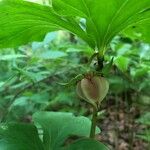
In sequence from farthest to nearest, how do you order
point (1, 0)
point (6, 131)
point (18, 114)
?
point (18, 114) → point (6, 131) → point (1, 0)

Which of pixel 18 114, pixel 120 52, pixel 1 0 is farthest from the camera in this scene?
pixel 18 114

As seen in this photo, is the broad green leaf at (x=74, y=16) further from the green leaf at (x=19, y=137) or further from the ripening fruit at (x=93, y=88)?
the green leaf at (x=19, y=137)

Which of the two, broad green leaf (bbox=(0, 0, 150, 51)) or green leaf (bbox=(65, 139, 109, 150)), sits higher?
broad green leaf (bbox=(0, 0, 150, 51))

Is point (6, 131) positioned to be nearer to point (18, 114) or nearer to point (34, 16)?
point (34, 16)

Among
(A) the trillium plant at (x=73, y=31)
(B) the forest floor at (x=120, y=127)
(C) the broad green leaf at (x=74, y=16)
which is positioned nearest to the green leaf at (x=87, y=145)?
(A) the trillium plant at (x=73, y=31)

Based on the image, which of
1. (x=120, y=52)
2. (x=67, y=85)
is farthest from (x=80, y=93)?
(x=120, y=52)

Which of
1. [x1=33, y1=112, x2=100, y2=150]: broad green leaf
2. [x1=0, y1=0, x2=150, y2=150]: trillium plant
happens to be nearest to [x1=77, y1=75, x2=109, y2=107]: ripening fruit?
[x1=0, y1=0, x2=150, y2=150]: trillium plant

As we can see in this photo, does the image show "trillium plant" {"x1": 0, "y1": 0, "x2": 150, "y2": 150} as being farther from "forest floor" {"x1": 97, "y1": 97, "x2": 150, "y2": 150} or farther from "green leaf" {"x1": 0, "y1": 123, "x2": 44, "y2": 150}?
"forest floor" {"x1": 97, "y1": 97, "x2": 150, "y2": 150}
